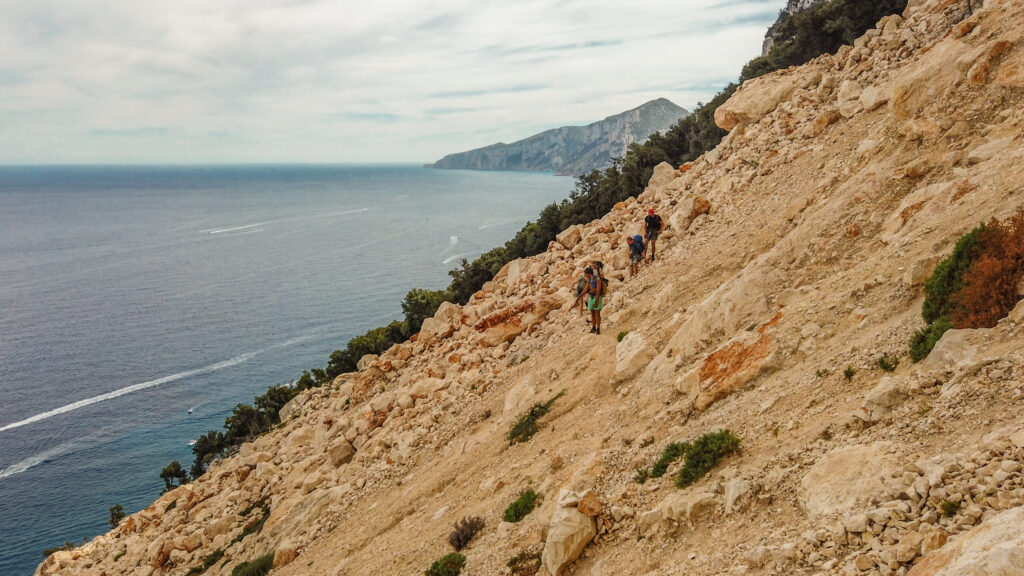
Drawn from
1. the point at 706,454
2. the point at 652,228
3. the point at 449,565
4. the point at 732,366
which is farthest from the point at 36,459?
the point at 706,454

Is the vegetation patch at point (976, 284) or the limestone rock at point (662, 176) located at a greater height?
the limestone rock at point (662, 176)

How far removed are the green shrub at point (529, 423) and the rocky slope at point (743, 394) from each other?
424 mm

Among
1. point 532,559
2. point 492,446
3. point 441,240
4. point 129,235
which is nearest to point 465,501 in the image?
point 492,446

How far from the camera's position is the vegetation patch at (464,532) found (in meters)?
13.3

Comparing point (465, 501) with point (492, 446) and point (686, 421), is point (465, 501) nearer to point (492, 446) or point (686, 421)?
point (492, 446)

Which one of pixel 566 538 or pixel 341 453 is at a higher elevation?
pixel 566 538

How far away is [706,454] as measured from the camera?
1024 centimetres

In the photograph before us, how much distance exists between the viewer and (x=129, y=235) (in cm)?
13800

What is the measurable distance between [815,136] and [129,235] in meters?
156

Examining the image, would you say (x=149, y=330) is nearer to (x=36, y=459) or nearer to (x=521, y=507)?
(x=36, y=459)

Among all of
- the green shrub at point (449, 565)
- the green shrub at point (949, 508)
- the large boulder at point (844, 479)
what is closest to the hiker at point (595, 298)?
the green shrub at point (449, 565)

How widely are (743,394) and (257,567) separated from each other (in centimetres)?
1697

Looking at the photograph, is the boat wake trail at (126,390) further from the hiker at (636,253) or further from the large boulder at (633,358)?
the large boulder at (633,358)

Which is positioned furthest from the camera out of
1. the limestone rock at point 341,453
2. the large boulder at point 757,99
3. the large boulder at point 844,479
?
the large boulder at point 757,99
